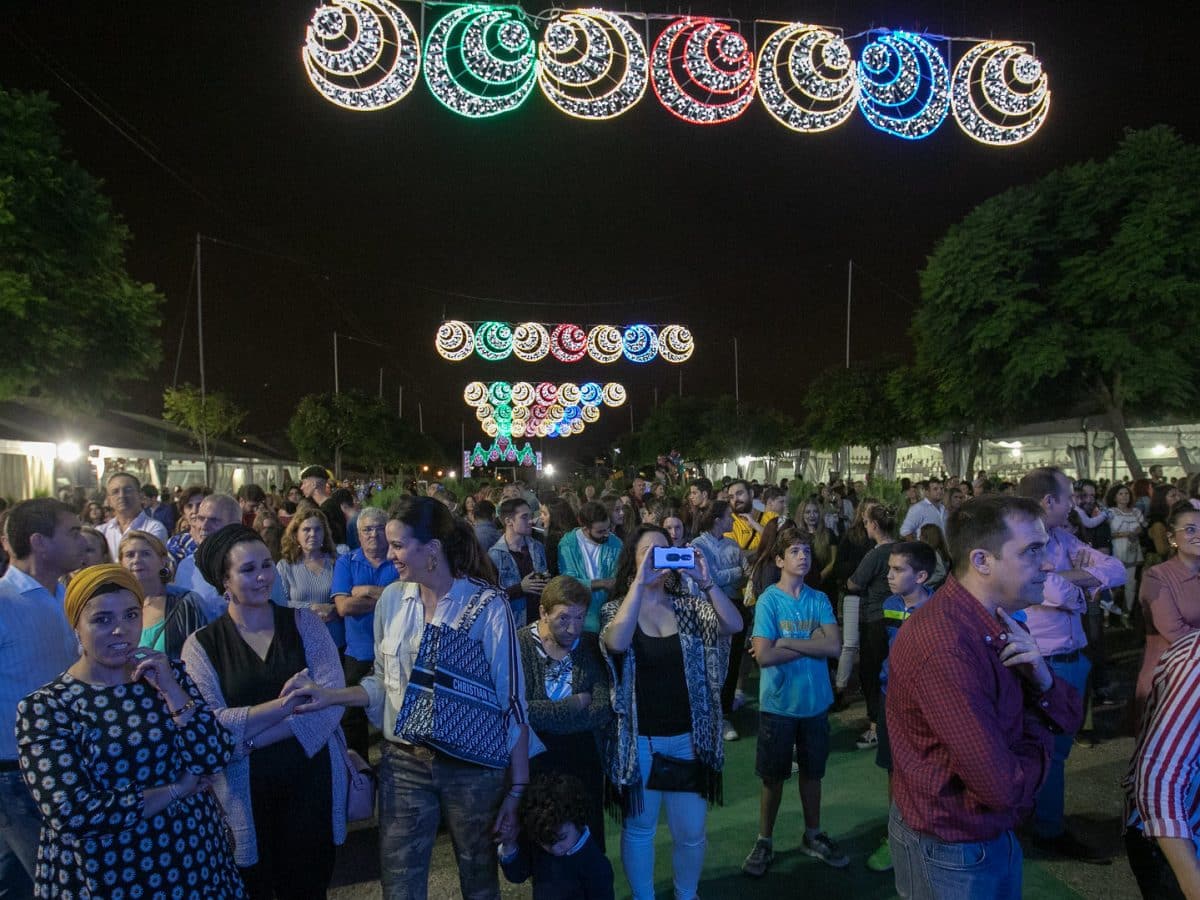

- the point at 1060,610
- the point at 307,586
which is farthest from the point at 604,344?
the point at 1060,610

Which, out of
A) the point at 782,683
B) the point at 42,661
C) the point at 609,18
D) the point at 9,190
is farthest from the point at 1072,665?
the point at 9,190

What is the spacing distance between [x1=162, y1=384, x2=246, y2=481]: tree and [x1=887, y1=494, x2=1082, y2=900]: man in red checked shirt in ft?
107

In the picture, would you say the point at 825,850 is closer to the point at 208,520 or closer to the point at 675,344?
the point at 208,520

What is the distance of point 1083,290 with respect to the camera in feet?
57.0

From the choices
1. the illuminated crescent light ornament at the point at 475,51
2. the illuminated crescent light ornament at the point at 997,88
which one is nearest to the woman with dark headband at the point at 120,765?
the illuminated crescent light ornament at the point at 475,51

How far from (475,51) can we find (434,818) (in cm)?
619

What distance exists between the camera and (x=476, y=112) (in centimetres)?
700

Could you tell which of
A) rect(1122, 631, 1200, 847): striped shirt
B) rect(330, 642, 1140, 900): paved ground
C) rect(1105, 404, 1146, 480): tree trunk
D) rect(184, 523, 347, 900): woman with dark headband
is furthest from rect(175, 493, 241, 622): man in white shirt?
rect(1105, 404, 1146, 480): tree trunk

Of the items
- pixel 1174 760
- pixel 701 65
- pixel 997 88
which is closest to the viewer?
pixel 1174 760

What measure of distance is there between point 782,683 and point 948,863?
2137 millimetres

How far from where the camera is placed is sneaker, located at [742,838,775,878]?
13.7 feet

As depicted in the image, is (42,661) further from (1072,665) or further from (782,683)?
(1072,665)

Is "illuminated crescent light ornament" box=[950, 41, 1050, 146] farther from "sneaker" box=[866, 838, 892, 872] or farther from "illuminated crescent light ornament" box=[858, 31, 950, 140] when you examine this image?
"sneaker" box=[866, 838, 892, 872]

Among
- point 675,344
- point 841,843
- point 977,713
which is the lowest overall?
point 841,843
